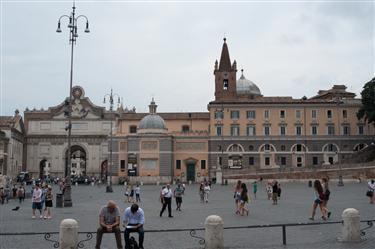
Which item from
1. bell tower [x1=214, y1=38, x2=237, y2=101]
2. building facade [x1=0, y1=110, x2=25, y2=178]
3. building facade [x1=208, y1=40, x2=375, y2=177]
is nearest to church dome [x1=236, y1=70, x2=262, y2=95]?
bell tower [x1=214, y1=38, x2=237, y2=101]

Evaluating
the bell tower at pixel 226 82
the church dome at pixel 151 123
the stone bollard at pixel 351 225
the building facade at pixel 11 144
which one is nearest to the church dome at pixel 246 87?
the bell tower at pixel 226 82

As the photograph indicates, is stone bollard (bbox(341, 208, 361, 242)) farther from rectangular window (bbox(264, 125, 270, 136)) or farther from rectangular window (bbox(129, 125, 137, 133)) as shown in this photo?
rectangular window (bbox(129, 125, 137, 133))

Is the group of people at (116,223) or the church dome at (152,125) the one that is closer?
the group of people at (116,223)

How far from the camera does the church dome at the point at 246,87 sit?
85.7m

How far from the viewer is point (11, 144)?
2940 inches

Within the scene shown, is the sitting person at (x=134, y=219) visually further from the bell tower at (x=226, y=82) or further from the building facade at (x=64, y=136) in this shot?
the building facade at (x=64, y=136)

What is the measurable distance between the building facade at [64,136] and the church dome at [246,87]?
21.0 meters

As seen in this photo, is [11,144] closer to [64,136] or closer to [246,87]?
[64,136]

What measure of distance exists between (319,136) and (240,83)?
66.3 ft

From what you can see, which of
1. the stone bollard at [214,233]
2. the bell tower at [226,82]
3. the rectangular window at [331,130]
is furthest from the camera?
the bell tower at [226,82]

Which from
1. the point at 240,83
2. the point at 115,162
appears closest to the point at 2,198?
the point at 115,162

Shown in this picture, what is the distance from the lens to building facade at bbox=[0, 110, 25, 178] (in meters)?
70.6

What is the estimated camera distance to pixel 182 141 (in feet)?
243

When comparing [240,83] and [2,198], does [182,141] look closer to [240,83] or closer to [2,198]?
[240,83]
